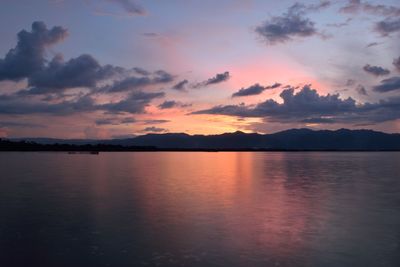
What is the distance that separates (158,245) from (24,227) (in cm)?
791

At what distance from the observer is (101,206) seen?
28.7 m

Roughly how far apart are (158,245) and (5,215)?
38.4ft

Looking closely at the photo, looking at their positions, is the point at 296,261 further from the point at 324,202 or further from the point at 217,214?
the point at 324,202

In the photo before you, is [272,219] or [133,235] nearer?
[133,235]

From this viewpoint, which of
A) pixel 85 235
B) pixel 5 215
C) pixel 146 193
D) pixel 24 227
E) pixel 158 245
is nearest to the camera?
pixel 158 245

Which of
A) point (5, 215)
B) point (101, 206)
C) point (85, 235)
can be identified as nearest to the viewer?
point (85, 235)

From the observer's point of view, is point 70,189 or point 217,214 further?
point 70,189

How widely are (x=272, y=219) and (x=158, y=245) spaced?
9.24 metres

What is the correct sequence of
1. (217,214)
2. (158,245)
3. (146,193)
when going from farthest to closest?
1. (146,193)
2. (217,214)
3. (158,245)

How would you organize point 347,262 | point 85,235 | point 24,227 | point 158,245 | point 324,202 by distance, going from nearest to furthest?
point 347,262, point 158,245, point 85,235, point 24,227, point 324,202

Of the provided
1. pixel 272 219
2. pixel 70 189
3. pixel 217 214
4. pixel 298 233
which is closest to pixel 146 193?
pixel 70 189

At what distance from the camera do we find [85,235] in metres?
19.6

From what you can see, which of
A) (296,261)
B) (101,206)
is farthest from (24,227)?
(296,261)

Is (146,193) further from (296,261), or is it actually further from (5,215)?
(296,261)
